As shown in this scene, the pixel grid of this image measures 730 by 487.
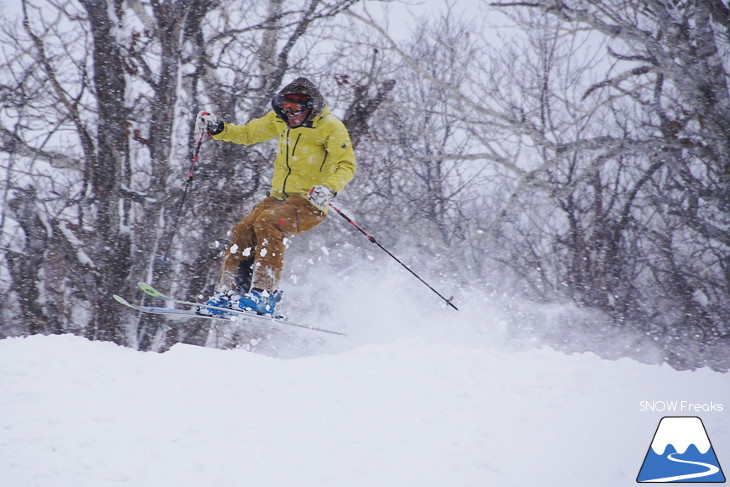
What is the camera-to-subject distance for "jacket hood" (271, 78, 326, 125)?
4484mm

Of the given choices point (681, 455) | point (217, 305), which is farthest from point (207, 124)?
point (681, 455)

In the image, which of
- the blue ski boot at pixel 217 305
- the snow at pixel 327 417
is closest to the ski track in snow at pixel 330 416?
the snow at pixel 327 417

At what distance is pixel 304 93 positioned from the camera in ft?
14.8

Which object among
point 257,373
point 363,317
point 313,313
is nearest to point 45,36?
point 313,313

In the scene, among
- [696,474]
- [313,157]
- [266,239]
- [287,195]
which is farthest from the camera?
[287,195]

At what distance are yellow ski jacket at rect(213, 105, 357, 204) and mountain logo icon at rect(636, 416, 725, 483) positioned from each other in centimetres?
285

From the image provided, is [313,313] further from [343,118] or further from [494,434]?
[494,434]

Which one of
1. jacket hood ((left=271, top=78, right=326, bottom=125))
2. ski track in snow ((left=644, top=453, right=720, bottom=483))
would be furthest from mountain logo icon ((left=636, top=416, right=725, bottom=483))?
jacket hood ((left=271, top=78, right=326, bottom=125))

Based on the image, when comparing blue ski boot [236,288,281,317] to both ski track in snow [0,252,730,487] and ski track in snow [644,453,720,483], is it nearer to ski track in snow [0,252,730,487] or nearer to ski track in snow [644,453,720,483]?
ski track in snow [0,252,730,487]

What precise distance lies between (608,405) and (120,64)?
6979mm

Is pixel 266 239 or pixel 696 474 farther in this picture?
pixel 266 239

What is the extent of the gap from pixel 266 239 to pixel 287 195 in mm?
552

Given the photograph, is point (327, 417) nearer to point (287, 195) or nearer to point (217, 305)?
point (217, 305)

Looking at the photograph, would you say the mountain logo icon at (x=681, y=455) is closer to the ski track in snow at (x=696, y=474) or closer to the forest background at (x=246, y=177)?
the ski track in snow at (x=696, y=474)
